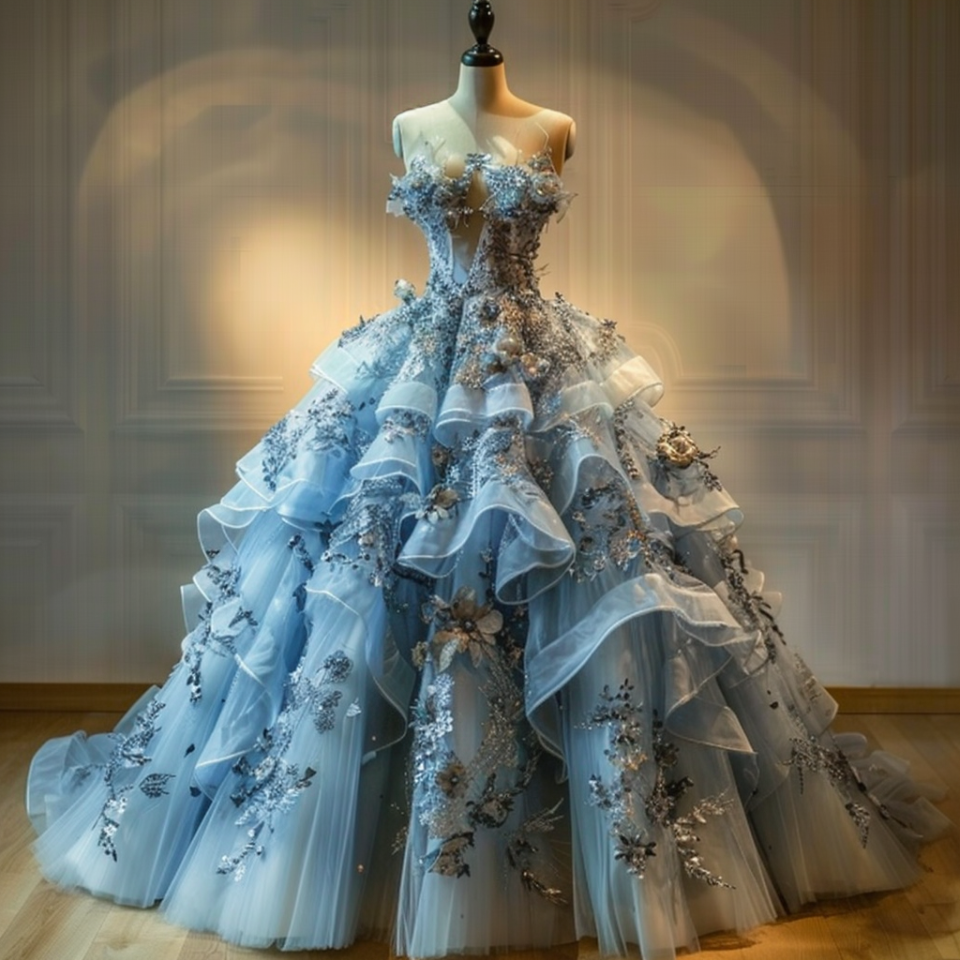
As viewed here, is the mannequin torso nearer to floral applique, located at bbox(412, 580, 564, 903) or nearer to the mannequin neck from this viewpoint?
the mannequin neck

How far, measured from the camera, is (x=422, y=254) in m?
3.67

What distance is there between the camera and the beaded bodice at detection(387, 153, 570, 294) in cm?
276

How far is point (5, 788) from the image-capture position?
321cm

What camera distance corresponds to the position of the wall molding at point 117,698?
3.79 m

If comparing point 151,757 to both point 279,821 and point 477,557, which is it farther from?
point 477,557

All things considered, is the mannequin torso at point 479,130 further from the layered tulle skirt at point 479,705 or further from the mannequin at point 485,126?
the layered tulle skirt at point 479,705

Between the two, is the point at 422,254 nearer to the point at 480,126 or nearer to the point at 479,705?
the point at 480,126

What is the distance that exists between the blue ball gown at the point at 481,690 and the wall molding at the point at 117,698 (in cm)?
97

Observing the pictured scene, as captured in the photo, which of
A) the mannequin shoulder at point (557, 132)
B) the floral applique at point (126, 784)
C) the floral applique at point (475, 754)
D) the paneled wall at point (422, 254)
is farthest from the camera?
the paneled wall at point (422, 254)

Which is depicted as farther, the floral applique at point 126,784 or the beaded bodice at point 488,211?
the beaded bodice at point 488,211

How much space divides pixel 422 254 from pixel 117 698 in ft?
4.61

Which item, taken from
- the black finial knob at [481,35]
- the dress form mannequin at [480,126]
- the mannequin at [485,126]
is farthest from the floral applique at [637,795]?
the black finial knob at [481,35]

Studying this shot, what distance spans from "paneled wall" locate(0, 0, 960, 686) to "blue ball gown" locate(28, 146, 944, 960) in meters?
0.89

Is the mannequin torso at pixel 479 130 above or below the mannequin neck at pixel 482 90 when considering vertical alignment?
below
